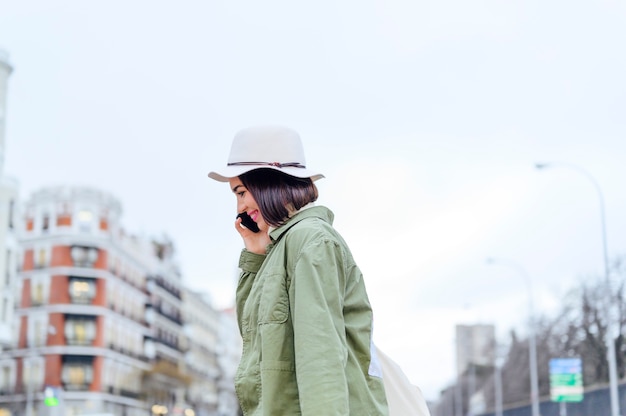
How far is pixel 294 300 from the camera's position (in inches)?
101

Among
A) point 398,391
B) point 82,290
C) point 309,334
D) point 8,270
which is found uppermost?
point 82,290

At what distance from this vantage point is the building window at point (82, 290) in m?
82.2

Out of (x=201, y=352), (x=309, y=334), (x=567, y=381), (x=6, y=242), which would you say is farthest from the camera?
(x=201, y=352)

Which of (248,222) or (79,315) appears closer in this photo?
(248,222)

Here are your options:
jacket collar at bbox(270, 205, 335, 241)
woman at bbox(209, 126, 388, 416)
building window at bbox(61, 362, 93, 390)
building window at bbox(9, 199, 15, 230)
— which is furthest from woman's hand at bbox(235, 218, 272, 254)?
building window at bbox(61, 362, 93, 390)

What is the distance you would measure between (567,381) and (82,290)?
4886cm

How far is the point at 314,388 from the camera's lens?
2.41m

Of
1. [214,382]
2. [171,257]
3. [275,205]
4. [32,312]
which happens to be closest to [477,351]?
[214,382]

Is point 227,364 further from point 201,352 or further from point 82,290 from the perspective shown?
point 82,290

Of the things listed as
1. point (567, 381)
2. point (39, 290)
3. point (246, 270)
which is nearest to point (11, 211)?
point (567, 381)

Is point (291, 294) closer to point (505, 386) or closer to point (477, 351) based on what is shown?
point (505, 386)

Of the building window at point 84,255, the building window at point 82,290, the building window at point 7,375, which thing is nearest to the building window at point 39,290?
the building window at point 82,290

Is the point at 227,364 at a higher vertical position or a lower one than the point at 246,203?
higher

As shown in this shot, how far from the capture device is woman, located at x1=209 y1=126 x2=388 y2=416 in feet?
8.09
